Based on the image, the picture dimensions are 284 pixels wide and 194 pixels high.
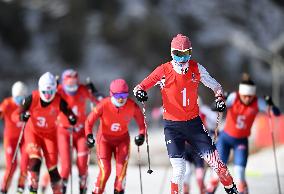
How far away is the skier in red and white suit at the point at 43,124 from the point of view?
9469 mm

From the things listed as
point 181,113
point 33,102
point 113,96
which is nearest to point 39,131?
point 33,102

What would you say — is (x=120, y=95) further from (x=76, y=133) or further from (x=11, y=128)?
(x=11, y=128)

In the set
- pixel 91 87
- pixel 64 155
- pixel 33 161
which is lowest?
pixel 33 161

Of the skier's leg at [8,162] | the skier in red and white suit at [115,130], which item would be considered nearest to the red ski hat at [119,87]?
the skier in red and white suit at [115,130]

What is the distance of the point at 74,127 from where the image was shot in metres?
10.6

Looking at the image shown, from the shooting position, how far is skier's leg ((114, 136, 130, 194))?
919 centimetres

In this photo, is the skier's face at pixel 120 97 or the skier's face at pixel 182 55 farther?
the skier's face at pixel 120 97

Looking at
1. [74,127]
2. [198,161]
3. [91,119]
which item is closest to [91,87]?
[74,127]

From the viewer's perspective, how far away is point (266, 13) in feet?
140

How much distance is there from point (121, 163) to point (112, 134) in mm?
441

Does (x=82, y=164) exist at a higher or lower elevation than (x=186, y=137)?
higher

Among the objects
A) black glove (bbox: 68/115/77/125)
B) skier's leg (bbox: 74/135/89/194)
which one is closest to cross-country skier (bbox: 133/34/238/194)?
black glove (bbox: 68/115/77/125)

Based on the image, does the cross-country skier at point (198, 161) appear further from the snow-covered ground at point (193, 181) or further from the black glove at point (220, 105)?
the black glove at point (220, 105)

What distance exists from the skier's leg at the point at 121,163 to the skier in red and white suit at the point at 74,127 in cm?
113
